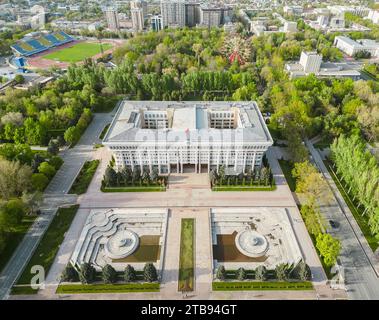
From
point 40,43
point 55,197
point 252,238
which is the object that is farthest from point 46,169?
point 40,43

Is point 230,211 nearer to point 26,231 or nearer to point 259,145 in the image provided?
point 259,145

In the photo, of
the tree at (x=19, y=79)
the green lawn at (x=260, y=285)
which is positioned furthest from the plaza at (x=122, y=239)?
the tree at (x=19, y=79)

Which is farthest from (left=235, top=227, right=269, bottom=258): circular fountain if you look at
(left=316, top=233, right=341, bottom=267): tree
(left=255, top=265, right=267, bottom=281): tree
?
A: (left=316, top=233, right=341, bottom=267): tree

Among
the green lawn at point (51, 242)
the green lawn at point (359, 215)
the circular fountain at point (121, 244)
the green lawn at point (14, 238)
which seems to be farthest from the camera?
the green lawn at point (359, 215)

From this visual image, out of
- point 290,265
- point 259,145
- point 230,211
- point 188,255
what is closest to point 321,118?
point 259,145

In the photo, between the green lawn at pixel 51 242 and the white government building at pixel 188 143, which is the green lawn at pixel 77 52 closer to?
the white government building at pixel 188 143

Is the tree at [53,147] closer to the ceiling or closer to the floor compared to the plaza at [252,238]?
closer to the ceiling

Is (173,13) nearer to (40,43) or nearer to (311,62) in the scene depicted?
(40,43)

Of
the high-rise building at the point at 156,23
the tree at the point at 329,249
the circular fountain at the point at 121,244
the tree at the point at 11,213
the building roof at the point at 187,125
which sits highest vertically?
the high-rise building at the point at 156,23
